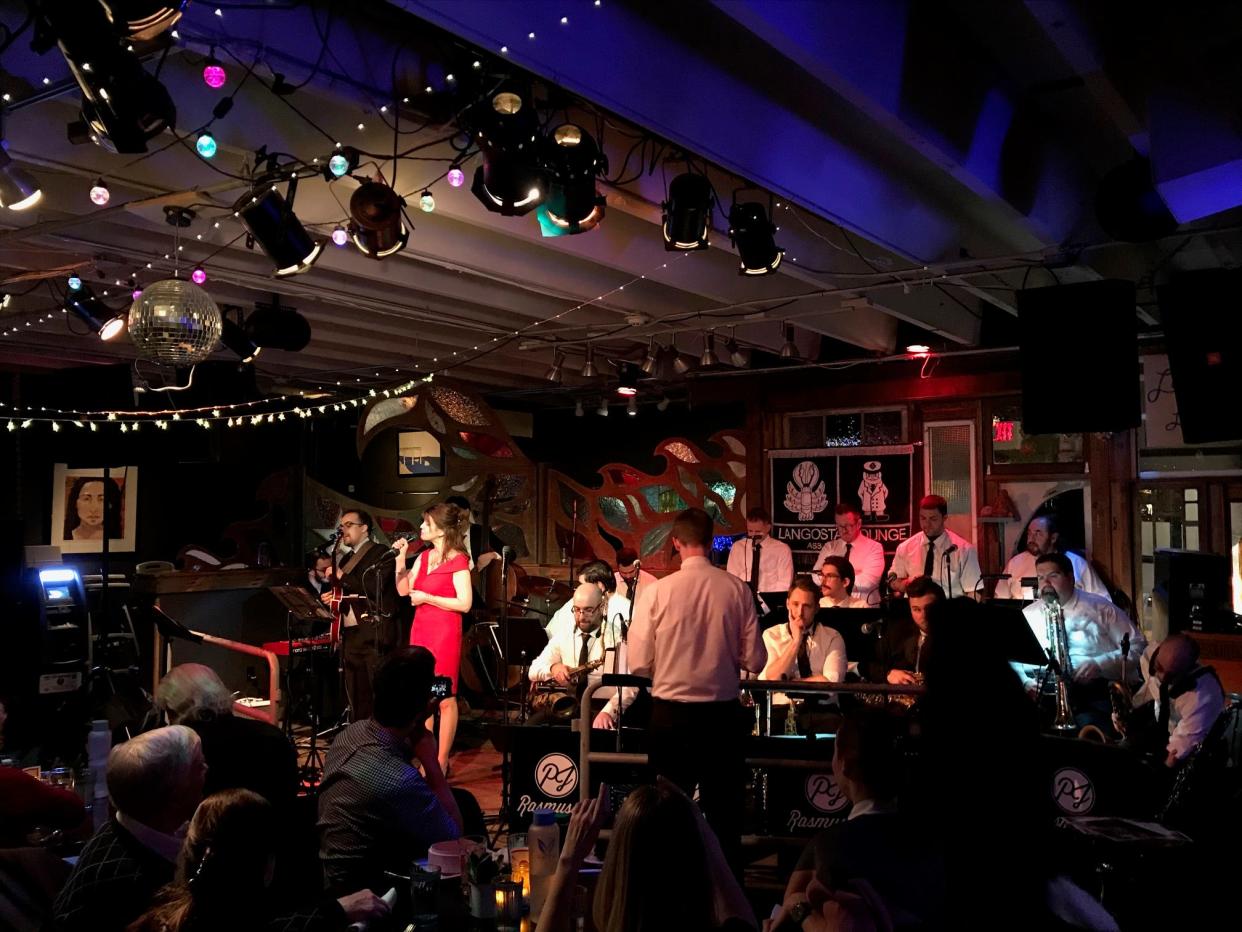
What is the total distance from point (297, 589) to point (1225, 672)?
20.9ft

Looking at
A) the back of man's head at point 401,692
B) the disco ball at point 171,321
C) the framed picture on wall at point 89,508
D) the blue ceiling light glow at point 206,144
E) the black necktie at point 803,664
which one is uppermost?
the blue ceiling light glow at point 206,144

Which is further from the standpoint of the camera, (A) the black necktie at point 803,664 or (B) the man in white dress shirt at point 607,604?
(B) the man in white dress shirt at point 607,604

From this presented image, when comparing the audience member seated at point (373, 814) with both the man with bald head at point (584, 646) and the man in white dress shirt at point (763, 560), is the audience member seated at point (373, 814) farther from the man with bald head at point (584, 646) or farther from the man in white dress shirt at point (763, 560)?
the man in white dress shirt at point (763, 560)

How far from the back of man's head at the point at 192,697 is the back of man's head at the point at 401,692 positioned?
887 millimetres

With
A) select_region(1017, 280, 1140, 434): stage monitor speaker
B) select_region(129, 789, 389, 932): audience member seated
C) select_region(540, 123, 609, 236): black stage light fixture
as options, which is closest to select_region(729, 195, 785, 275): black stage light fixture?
select_region(540, 123, 609, 236): black stage light fixture

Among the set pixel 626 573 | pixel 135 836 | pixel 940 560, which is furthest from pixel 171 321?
pixel 940 560

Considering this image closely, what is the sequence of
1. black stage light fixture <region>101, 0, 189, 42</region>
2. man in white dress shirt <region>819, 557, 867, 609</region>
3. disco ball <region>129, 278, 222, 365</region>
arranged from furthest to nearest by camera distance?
man in white dress shirt <region>819, 557, 867, 609</region> → disco ball <region>129, 278, 222, 365</region> → black stage light fixture <region>101, 0, 189, 42</region>

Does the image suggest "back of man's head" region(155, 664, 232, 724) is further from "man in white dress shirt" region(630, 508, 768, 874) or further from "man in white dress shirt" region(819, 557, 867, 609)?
"man in white dress shirt" region(819, 557, 867, 609)

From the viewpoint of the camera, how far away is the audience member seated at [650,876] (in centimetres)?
198

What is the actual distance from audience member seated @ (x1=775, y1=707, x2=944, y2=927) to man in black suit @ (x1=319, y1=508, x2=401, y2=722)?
5640 millimetres

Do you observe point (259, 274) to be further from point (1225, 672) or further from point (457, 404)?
point (1225, 672)

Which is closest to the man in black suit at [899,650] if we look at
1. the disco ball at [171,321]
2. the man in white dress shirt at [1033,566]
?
the man in white dress shirt at [1033,566]

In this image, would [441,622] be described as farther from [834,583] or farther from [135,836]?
[135,836]

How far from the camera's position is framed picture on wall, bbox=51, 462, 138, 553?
11.8 meters
